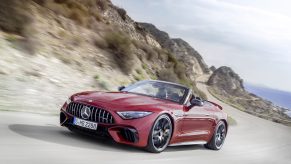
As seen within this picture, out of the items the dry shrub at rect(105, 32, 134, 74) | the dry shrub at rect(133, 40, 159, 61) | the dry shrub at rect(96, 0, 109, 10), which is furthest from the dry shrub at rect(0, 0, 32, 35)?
the dry shrub at rect(96, 0, 109, 10)

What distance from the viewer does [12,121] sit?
10.1 m

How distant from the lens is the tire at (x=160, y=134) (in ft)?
30.8

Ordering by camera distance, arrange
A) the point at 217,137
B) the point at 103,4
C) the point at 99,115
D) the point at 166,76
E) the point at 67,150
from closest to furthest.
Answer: the point at 67,150, the point at 99,115, the point at 217,137, the point at 166,76, the point at 103,4

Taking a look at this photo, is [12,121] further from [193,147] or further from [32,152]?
[193,147]

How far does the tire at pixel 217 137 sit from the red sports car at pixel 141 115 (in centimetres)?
107

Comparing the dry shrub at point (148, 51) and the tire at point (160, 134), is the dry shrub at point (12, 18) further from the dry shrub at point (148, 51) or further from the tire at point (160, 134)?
the dry shrub at point (148, 51)

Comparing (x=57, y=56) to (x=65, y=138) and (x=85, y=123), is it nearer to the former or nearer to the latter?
(x=65, y=138)

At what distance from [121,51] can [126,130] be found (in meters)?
15.6

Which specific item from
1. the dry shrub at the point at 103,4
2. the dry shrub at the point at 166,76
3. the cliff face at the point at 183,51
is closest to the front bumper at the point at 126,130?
the dry shrub at the point at 166,76

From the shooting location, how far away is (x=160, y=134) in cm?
962

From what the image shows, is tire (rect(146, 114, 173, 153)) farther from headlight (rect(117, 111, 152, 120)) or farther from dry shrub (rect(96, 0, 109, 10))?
dry shrub (rect(96, 0, 109, 10))

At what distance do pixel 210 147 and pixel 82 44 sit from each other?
11.2 metres

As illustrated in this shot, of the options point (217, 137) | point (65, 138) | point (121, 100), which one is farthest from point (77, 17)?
point (65, 138)

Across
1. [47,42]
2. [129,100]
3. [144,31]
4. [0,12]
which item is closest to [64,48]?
[47,42]
